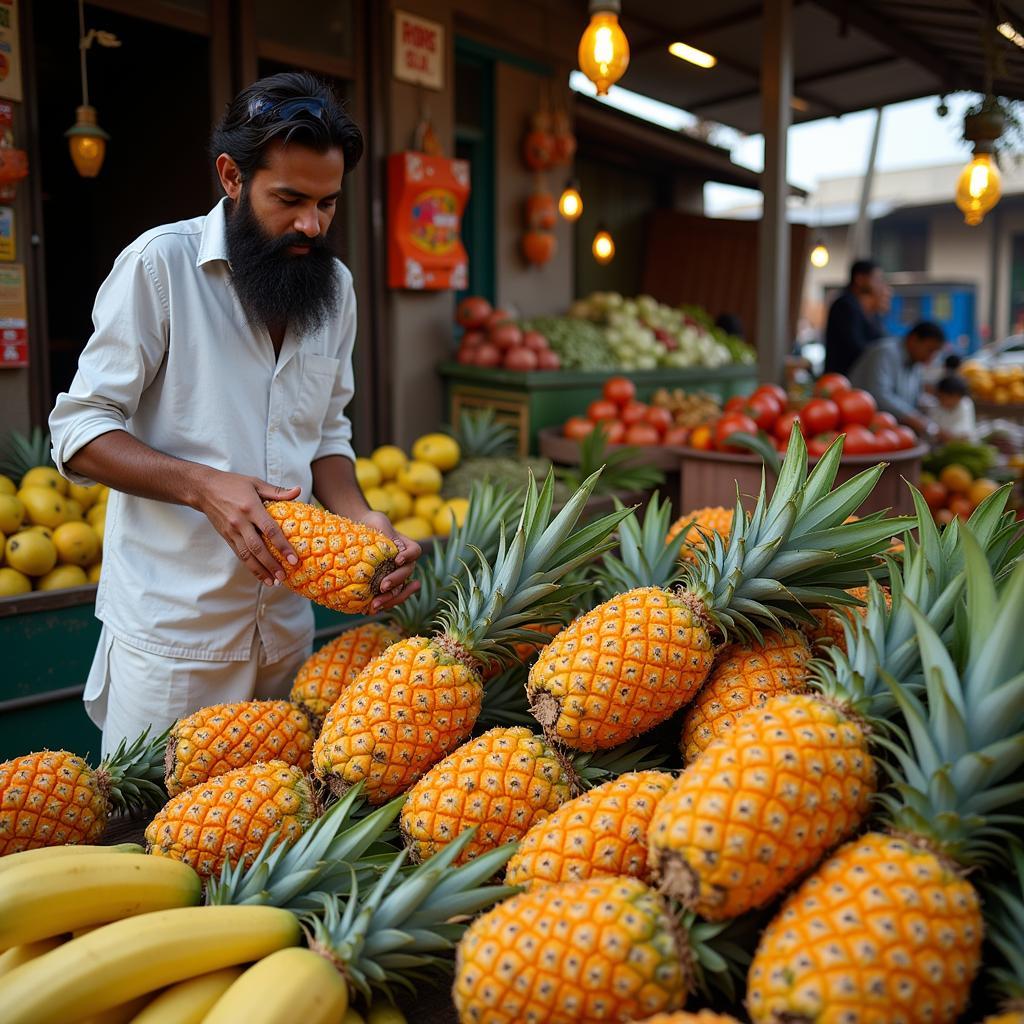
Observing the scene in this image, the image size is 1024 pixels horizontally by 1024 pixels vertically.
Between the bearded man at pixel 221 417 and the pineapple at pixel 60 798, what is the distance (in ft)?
1.86

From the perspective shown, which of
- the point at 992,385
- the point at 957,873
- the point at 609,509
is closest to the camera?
the point at 957,873

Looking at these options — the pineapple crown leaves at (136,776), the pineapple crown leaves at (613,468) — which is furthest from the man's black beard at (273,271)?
the pineapple crown leaves at (613,468)

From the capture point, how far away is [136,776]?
6.97ft

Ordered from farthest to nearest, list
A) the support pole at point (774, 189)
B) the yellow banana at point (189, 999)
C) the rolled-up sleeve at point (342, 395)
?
1. the support pole at point (774, 189)
2. the rolled-up sleeve at point (342, 395)
3. the yellow banana at point (189, 999)

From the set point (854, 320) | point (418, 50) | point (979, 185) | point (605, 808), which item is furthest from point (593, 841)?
point (854, 320)

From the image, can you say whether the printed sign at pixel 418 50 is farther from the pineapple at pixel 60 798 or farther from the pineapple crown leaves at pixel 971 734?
the pineapple crown leaves at pixel 971 734

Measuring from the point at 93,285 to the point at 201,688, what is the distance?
6509 mm

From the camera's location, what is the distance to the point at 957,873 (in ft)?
4.28

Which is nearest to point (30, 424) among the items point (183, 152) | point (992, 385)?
point (183, 152)

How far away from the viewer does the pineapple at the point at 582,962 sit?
1.29 meters

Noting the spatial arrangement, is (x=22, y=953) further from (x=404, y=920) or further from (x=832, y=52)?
(x=832, y=52)

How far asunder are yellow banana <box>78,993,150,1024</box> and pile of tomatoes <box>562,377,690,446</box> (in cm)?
512

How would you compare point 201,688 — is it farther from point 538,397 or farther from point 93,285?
point 93,285

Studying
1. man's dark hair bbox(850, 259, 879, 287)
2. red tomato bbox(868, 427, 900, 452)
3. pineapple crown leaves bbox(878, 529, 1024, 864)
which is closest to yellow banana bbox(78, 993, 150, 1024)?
pineapple crown leaves bbox(878, 529, 1024, 864)
